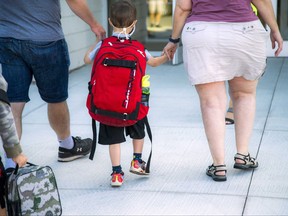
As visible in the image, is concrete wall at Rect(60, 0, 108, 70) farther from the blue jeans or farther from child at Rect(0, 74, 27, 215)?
child at Rect(0, 74, 27, 215)

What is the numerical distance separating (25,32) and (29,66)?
26cm

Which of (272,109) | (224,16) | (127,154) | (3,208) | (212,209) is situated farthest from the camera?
(272,109)

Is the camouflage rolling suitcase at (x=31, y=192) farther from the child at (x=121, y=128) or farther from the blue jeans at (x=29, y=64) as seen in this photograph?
the blue jeans at (x=29, y=64)

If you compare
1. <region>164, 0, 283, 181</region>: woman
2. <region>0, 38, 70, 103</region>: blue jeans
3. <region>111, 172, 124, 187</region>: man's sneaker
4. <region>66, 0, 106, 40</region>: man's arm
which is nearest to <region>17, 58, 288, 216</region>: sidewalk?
<region>111, 172, 124, 187</region>: man's sneaker

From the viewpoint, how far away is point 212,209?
4.57 m

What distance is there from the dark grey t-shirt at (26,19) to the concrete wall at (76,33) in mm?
4758

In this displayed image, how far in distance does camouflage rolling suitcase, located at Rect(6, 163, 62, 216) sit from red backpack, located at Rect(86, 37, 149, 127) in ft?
3.29

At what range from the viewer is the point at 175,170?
541 centimetres

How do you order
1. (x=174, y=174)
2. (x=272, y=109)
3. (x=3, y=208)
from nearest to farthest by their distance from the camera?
(x=3, y=208), (x=174, y=174), (x=272, y=109)

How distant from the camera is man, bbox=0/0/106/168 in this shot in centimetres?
510

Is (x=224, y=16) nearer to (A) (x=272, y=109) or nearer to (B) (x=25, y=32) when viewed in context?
(B) (x=25, y=32)

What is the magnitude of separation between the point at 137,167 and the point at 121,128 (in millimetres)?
311

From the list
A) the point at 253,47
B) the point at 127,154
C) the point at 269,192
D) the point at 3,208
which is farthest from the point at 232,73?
the point at 3,208

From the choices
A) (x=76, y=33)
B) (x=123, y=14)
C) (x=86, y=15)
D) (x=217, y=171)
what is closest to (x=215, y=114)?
(x=217, y=171)
